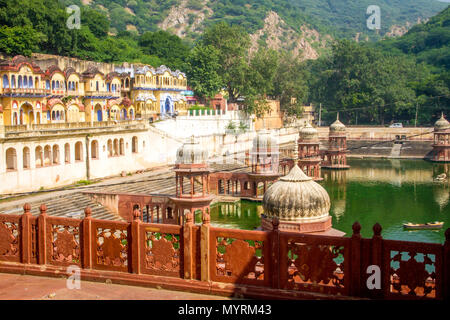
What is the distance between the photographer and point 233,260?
29.6ft

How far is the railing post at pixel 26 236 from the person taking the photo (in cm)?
1015

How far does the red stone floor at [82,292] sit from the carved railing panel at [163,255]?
321 mm

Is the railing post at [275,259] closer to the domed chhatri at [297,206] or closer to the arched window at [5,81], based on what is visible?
the domed chhatri at [297,206]

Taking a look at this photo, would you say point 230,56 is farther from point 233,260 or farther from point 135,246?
point 233,260

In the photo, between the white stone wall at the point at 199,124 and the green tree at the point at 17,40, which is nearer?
the green tree at the point at 17,40

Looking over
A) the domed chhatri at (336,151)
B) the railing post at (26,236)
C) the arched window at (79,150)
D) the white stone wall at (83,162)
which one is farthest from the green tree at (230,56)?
the railing post at (26,236)

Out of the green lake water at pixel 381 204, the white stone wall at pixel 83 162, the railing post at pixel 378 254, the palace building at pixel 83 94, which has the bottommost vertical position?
the green lake water at pixel 381 204

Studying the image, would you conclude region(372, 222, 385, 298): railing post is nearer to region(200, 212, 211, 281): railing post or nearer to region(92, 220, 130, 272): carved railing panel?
region(200, 212, 211, 281): railing post

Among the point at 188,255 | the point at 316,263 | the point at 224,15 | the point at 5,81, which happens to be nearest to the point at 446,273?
the point at 316,263

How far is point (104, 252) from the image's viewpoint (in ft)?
32.0

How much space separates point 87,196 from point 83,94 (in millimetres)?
14841

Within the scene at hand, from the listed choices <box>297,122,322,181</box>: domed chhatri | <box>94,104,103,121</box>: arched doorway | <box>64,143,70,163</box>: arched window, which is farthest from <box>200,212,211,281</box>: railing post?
<box>94,104,103,121</box>: arched doorway

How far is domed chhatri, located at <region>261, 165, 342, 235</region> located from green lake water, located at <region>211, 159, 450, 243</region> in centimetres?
1055

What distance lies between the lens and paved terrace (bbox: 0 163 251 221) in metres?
26.1
